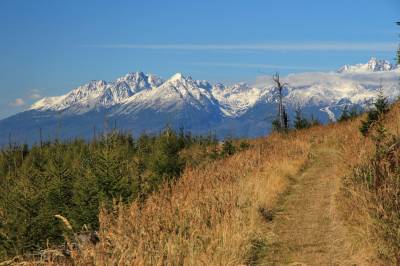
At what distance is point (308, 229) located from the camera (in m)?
9.77

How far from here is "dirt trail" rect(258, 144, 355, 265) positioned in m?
7.87

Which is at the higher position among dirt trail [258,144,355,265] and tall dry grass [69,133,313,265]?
tall dry grass [69,133,313,265]

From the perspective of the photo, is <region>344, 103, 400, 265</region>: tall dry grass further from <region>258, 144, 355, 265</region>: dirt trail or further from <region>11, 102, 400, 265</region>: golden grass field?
<region>258, 144, 355, 265</region>: dirt trail

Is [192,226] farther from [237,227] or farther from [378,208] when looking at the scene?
[378,208]

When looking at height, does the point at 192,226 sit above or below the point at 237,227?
above

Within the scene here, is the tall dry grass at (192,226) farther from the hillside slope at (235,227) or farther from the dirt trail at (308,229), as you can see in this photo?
the dirt trail at (308,229)

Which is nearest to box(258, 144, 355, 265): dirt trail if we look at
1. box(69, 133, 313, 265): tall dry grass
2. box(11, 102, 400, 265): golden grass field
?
box(11, 102, 400, 265): golden grass field

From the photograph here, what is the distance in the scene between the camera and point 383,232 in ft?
23.7

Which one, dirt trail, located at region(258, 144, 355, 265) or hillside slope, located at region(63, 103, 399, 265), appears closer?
hillside slope, located at region(63, 103, 399, 265)

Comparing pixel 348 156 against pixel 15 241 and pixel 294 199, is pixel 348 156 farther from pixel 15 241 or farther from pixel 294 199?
pixel 15 241

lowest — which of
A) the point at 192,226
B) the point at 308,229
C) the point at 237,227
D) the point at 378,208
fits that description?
the point at 308,229

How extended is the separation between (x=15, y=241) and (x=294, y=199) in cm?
1008

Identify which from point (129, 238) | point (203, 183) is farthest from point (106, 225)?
point (203, 183)

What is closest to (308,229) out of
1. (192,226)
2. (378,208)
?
(378,208)
